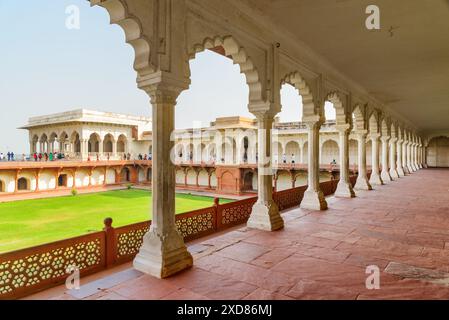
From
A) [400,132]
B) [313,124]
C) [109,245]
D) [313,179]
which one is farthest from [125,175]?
[109,245]

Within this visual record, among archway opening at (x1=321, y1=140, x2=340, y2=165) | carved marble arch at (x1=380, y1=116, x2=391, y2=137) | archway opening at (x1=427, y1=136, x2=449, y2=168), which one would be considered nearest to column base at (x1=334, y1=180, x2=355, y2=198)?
carved marble arch at (x1=380, y1=116, x2=391, y2=137)

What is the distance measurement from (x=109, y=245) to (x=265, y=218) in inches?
103

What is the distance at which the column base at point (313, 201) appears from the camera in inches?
270

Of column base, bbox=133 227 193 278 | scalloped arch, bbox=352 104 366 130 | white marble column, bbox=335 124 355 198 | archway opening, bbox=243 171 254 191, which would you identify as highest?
scalloped arch, bbox=352 104 366 130

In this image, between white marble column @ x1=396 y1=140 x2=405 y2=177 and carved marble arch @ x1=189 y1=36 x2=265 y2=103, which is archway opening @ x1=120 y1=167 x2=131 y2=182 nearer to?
white marble column @ x1=396 y1=140 x2=405 y2=177

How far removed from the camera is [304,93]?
668 cm

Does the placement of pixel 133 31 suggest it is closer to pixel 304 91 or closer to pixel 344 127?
pixel 304 91

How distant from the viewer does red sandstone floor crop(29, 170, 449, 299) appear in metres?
2.85

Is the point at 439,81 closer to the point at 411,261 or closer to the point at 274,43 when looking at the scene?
the point at 274,43

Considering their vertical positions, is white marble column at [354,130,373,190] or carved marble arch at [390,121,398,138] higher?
carved marble arch at [390,121,398,138]

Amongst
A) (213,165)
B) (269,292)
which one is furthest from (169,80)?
(213,165)

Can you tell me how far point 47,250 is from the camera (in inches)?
125

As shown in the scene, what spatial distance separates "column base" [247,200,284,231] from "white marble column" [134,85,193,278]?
1.95 meters

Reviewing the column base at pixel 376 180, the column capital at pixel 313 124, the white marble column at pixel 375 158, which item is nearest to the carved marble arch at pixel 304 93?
the column capital at pixel 313 124
